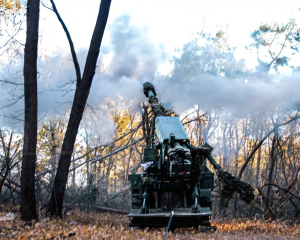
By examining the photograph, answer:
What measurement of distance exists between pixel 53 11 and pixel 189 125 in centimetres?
1144

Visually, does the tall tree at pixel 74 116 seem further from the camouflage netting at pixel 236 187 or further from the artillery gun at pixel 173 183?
the camouflage netting at pixel 236 187

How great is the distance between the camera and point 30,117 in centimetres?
863

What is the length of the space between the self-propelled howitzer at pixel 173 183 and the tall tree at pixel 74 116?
2.11m

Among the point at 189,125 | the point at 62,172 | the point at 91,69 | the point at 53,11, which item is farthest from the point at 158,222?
the point at 189,125

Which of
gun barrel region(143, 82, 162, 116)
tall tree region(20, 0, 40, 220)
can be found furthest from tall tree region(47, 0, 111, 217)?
gun barrel region(143, 82, 162, 116)

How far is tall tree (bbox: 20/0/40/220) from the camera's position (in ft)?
27.5

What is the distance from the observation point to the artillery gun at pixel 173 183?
30.0 ft

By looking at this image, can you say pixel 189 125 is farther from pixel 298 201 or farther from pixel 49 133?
pixel 49 133

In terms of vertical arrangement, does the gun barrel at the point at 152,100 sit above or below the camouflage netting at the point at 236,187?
above

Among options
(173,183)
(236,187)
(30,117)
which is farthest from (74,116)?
(236,187)

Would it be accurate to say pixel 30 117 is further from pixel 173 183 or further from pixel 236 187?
pixel 236 187

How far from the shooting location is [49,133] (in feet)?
75.7

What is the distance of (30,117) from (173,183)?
441 cm

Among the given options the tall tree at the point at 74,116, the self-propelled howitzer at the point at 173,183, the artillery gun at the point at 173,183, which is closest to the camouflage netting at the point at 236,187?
the artillery gun at the point at 173,183
